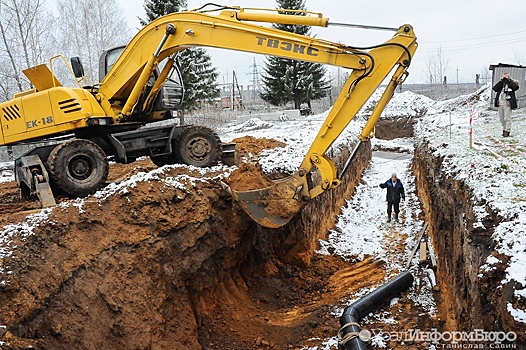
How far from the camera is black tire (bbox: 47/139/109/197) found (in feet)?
22.5

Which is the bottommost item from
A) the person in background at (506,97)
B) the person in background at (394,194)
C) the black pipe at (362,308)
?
the black pipe at (362,308)

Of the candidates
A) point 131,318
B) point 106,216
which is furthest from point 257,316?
point 106,216

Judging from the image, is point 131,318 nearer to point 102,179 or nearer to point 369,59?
point 102,179

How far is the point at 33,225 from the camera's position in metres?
5.62

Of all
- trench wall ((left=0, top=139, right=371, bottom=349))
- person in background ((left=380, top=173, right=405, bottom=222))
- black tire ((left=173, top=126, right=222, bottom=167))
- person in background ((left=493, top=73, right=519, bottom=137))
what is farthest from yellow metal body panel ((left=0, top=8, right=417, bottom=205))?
person in background ((left=380, top=173, right=405, bottom=222))

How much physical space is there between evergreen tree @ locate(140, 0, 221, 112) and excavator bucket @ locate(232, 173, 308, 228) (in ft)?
55.1

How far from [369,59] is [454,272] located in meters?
3.65

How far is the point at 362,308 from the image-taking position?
22.5 ft

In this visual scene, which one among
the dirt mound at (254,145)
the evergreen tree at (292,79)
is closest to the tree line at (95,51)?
the evergreen tree at (292,79)

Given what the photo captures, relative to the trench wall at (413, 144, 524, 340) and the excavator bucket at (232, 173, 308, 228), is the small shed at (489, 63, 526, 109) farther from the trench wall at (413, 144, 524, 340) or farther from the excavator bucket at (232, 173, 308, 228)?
the excavator bucket at (232, 173, 308, 228)

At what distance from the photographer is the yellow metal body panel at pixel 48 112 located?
7.31 m

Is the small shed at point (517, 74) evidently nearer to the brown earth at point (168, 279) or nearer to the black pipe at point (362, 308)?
the brown earth at point (168, 279)

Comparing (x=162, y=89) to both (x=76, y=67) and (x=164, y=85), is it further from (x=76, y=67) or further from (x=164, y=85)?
(x=76, y=67)

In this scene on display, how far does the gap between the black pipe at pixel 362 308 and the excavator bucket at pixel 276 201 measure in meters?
1.90
